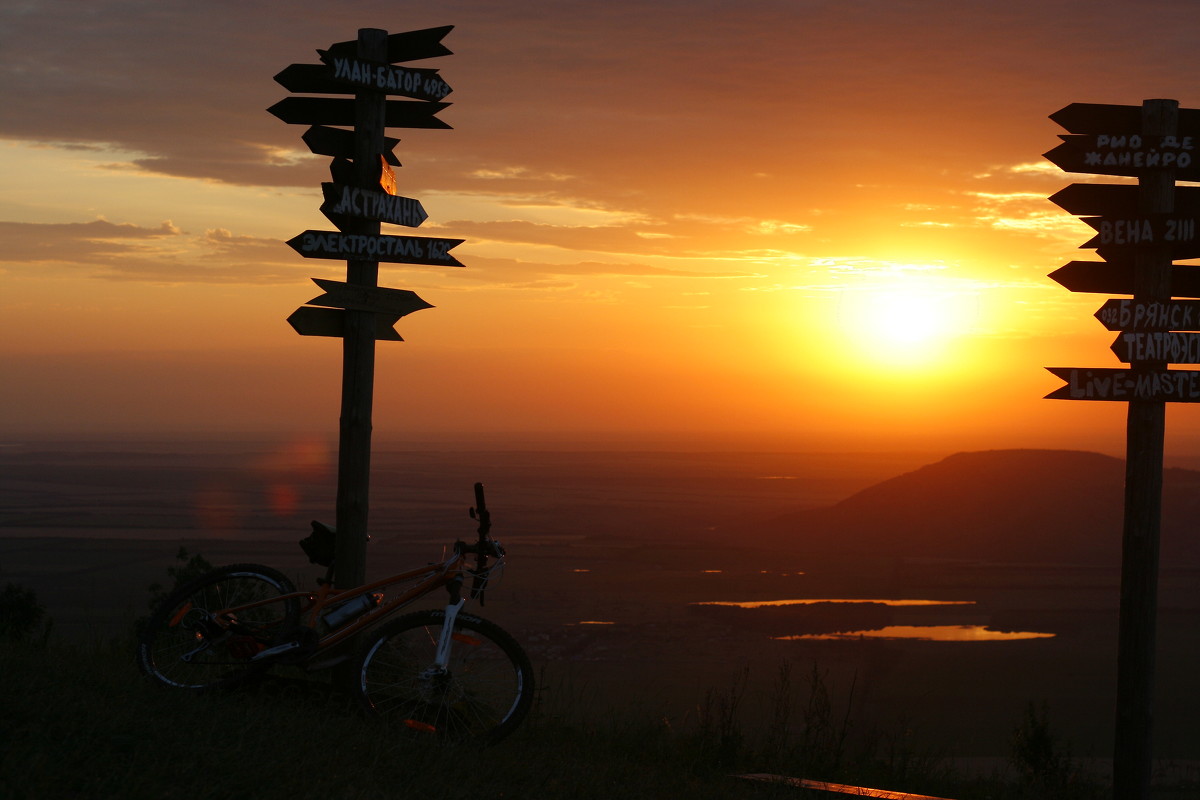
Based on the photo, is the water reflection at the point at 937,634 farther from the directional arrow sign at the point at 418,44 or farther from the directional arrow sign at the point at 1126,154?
the directional arrow sign at the point at 418,44

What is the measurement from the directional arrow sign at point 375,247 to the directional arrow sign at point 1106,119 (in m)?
5.73

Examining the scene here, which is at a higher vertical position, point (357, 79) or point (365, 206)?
point (357, 79)

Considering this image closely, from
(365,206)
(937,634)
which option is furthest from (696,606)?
(365,206)

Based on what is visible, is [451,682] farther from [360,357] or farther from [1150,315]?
[1150,315]

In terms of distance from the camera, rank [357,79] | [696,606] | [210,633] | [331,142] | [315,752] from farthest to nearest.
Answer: [696,606] < [331,142] < [357,79] < [210,633] < [315,752]

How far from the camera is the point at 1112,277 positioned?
32.2 feet

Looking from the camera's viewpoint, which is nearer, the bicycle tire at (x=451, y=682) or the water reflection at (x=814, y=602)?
the bicycle tire at (x=451, y=682)

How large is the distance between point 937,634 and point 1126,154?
4965 centimetres

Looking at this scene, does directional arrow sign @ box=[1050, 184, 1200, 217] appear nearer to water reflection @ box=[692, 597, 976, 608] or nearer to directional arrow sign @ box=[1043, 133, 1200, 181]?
directional arrow sign @ box=[1043, 133, 1200, 181]

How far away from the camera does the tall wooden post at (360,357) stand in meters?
8.74

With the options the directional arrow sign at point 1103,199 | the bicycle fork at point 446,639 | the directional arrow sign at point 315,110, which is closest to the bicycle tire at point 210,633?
the bicycle fork at point 446,639

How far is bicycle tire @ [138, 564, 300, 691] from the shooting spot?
730 cm

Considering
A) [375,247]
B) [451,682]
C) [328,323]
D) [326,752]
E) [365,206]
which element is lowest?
[326,752]

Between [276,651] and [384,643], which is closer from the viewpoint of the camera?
[384,643]
